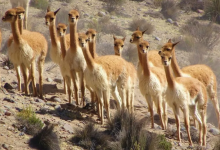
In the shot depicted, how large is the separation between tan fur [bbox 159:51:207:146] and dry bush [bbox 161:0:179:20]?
1860 cm

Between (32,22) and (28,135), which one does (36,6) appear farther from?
(28,135)

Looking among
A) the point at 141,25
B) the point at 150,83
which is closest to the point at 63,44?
the point at 150,83

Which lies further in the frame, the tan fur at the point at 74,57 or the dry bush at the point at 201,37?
the dry bush at the point at 201,37

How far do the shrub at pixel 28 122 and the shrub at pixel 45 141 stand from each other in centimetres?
29

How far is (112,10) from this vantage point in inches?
1094

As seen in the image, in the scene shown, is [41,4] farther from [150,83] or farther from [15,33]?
[150,83]

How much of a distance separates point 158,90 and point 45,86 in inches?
151

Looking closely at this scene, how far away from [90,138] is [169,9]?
2078 cm

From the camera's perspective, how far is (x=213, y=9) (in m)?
28.6

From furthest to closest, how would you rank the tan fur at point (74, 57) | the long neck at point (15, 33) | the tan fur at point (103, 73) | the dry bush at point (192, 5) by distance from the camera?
the dry bush at point (192, 5) → the tan fur at point (74, 57) → the long neck at point (15, 33) → the tan fur at point (103, 73)

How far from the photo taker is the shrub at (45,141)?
805 centimetres

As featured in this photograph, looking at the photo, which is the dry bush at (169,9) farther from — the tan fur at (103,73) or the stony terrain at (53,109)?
the tan fur at (103,73)

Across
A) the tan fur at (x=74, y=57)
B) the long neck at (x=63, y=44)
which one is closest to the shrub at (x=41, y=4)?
the long neck at (x=63, y=44)

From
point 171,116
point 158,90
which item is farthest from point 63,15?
point 158,90
